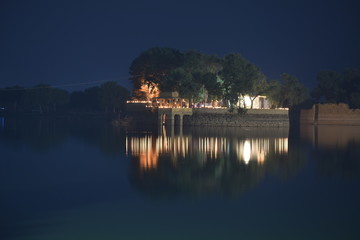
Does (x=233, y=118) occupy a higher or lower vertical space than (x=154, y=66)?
lower

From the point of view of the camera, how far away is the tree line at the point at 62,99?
97.1 m

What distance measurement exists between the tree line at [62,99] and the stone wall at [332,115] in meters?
39.3

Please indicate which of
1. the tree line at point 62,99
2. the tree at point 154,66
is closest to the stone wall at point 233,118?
the tree at point 154,66

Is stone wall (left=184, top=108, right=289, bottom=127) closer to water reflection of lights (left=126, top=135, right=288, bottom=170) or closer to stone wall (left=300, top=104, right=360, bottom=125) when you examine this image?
stone wall (left=300, top=104, right=360, bottom=125)

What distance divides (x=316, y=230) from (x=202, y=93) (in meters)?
48.1

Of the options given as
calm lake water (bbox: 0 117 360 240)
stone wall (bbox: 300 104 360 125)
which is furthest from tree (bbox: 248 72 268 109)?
calm lake water (bbox: 0 117 360 240)

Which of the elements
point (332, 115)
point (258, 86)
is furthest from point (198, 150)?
point (332, 115)

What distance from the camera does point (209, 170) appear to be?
2081 cm

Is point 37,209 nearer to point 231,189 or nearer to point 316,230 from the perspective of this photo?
point 231,189


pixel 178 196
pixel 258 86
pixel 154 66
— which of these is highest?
pixel 154 66

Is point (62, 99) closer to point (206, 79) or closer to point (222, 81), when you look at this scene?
point (222, 81)

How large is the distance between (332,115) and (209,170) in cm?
6122

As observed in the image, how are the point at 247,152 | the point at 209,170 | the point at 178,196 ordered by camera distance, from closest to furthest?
the point at 178,196, the point at 209,170, the point at 247,152

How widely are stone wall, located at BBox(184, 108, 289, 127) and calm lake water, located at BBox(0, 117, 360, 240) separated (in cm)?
3116
